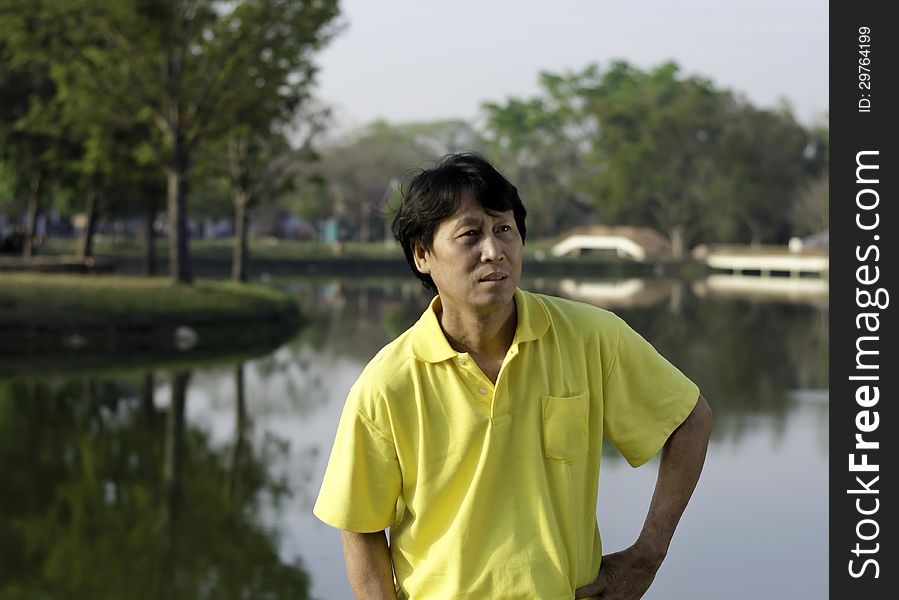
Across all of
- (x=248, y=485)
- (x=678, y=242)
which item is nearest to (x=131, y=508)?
(x=248, y=485)

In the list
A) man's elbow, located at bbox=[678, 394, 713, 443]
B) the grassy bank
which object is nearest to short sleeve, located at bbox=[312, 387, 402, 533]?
man's elbow, located at bbox=[678, 394, 713, 443]

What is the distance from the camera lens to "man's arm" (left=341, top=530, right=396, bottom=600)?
2.55m

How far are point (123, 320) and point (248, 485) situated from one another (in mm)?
12716

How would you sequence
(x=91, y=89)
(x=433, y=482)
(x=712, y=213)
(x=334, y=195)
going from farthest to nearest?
(x=334, y=195) → (x=712, y=213) → (x=91, y=89) → (x=433, y=482)

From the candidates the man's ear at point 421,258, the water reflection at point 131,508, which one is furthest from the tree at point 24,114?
the man's ear at point 421,258

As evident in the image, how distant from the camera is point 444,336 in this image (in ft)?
8.18

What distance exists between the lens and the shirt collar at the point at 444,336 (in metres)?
2.46

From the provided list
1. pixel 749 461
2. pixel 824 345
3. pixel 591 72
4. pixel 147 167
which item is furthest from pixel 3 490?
pixel 591 72

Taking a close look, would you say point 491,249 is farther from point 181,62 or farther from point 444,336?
point 181,62

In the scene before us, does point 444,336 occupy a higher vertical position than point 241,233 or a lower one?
lower

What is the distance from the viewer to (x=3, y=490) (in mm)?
9414

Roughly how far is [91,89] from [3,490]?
56.1 feet

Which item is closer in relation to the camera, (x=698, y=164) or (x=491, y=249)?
(x=491, y=249)
